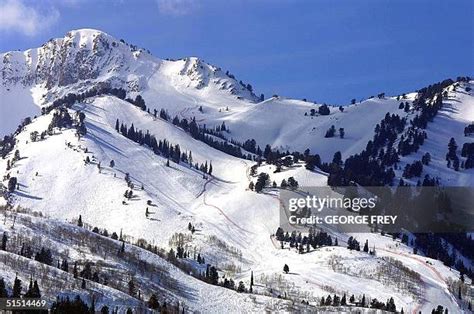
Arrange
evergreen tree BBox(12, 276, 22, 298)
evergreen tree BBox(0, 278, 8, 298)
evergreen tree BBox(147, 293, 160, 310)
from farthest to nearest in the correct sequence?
evergreen tree BBox(147, 293, 160, 310) → evergreen tree BBox(12, 276, 22, 298) → evergreen tree BBox(0, 278, 8, 298)

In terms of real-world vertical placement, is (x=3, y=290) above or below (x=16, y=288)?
below

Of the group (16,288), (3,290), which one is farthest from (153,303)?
(3,290)

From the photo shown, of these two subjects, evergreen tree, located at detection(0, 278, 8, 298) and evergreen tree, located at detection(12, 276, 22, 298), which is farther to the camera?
evergreen tree, located at detection(12, 276, 22, 298)

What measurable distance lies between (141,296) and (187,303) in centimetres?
1403

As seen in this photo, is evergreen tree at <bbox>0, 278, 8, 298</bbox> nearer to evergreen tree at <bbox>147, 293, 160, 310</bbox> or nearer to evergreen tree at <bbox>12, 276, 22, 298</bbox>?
evergreen tree at <bbox>12, 276, 22, 298</bbox>

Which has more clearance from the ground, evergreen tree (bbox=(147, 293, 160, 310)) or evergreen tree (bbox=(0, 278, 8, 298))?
evergreen tree (bbox=(147, 293, 160, 310))

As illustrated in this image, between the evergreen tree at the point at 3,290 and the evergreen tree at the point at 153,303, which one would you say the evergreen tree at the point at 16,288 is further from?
the evergreen tree at the point at 153,303

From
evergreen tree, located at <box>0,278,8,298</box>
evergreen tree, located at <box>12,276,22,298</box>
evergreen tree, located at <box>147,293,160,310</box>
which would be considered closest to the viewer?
evergreen tree, located at <box>0,278,8,298</box>

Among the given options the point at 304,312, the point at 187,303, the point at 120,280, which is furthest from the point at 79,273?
the point at 304,312

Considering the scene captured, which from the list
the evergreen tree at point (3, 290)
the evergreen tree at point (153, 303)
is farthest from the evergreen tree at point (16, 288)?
the evergreen tree at point (153, 303)

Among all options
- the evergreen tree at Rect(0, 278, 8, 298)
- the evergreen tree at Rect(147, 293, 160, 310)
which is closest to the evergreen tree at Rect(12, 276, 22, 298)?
the evergreen tree at Rect(0, 278, 8, 298)

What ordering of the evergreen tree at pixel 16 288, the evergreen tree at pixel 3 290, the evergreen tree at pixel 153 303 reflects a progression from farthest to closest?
1. the evergreen tree at pixel 153 303
2. the evergreen tree at pixel 16 288
3. the evergreen tree at pixel 3 290

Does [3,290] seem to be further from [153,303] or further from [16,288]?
[153,303]

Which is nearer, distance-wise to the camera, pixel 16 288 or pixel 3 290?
pixel 3 290
